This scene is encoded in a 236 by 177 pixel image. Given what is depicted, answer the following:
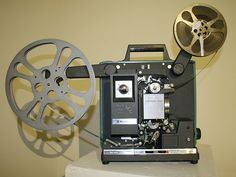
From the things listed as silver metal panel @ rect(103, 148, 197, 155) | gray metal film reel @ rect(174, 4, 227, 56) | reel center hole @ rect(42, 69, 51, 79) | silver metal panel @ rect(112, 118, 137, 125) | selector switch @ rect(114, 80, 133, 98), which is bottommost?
silver metal panel @ rect(103, 148, 197, 155)

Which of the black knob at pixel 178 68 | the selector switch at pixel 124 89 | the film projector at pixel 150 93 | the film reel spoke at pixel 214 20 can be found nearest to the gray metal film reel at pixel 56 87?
the film projector at pixel 150 93

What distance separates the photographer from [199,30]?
36.6 inches

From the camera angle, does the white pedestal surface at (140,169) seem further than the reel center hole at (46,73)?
No

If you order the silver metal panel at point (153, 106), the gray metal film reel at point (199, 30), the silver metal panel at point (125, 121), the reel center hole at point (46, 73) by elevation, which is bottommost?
the silver metal panel at point (125, 121)

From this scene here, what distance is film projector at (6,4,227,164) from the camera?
36.3 inches

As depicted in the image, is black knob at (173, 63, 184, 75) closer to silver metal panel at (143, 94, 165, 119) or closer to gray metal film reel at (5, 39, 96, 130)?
silver metal panel at (143, 94, 165, 119)

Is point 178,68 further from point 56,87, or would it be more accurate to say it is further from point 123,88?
point 56,87

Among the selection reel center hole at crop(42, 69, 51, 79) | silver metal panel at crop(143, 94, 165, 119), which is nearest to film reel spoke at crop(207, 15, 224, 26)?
silver metal panel at crop(143, 94, 165, 119)

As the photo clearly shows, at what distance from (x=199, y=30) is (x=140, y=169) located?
2.01ft

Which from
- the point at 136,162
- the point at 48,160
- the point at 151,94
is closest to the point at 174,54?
the point at 151,94

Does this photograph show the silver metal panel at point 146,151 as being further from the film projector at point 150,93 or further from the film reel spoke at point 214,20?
the film reel spoke at point 214,20

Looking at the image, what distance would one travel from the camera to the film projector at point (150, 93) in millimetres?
921

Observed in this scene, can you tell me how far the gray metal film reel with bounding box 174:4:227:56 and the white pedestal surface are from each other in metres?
0.46

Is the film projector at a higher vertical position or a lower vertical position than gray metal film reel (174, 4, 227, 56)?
lower
